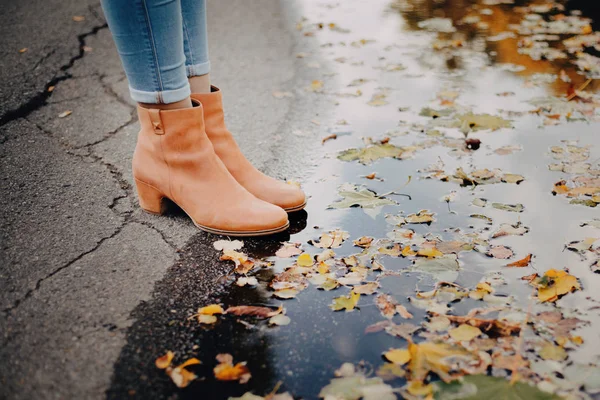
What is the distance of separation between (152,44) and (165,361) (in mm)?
911

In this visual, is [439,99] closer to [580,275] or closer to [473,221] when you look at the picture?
[473,221]

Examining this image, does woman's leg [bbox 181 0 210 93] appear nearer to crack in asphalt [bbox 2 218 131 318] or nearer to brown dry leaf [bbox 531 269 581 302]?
crack in asphalt [bbox 2 218 131 318]

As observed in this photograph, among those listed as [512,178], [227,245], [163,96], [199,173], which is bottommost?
[512,178]

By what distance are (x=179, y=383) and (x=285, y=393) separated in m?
0.25

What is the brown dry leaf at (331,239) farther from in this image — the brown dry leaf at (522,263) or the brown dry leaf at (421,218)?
the brown dry leaf at (522,263)

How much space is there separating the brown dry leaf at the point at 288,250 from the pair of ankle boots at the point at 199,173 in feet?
0.20

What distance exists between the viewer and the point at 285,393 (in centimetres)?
119

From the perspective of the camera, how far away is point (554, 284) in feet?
4.99

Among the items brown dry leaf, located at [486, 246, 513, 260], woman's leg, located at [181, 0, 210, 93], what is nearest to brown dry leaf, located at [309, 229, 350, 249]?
brown dry leaf, located at [486, 246, 513, 260]

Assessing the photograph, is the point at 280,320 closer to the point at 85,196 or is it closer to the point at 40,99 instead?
the point at 85,196

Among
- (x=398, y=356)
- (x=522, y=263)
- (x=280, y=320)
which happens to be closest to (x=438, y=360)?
(x=398, y=356)

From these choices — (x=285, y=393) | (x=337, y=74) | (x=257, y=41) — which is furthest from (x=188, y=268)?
(x=257, y=41)

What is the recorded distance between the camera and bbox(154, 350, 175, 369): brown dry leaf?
125 cm

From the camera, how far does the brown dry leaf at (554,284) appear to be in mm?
1479
